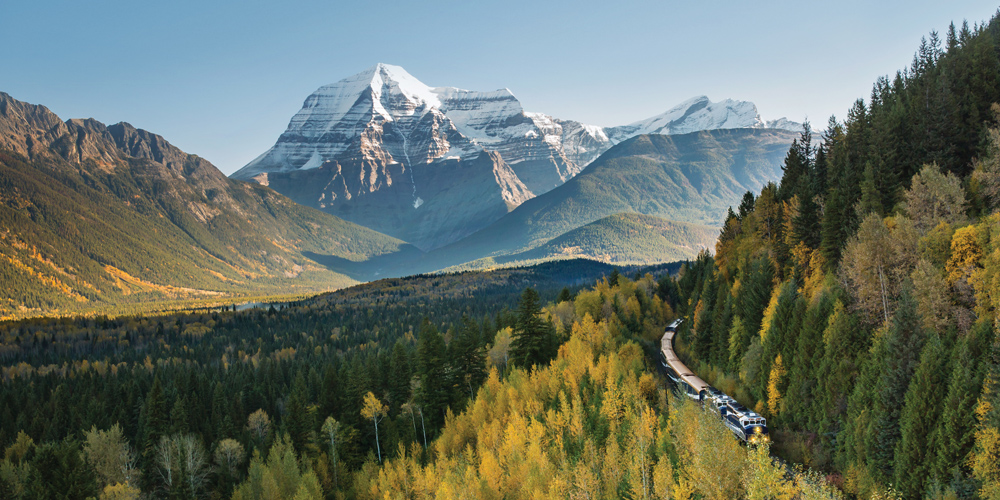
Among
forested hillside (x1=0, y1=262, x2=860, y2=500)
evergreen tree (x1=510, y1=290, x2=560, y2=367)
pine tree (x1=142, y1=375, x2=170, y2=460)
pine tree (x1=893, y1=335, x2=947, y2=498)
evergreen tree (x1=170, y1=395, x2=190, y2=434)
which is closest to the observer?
pine tree (x1=893, y1=335, x2=947, y2=498)

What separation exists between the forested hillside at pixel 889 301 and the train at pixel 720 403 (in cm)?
422

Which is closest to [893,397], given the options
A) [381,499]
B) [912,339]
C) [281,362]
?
[912,339]

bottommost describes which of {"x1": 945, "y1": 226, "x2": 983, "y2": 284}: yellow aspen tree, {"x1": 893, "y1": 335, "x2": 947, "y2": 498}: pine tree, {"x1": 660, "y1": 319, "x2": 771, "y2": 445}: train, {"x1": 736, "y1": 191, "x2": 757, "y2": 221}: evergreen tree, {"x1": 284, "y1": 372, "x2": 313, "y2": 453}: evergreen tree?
{"x1": 284, "y1": 372, "x2": 313, "y2": 453}: evergreen tree

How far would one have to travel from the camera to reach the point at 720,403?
68.5 metres

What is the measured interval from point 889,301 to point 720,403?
20448 millimetres

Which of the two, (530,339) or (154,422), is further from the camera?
(154,422)

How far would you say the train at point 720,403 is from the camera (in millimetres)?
62250

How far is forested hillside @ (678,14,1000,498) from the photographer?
48.2m

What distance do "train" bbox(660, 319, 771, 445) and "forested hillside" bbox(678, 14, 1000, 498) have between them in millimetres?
4216

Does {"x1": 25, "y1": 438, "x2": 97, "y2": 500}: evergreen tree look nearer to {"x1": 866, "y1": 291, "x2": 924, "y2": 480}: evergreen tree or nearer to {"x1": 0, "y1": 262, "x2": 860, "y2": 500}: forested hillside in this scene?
{"x1": 0, "y1": 262, "x2": 860, "y2": 500}: forested hillside

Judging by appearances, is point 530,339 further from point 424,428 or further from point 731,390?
point 731,390

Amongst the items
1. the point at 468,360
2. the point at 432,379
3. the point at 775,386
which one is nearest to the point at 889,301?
the point at 775,386

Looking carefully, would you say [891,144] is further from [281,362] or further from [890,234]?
[281,362]

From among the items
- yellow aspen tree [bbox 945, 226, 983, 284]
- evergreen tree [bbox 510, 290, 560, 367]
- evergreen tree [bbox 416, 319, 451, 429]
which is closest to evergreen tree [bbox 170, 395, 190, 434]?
evergreen tree [bbox 416, 319, 451, 429]
